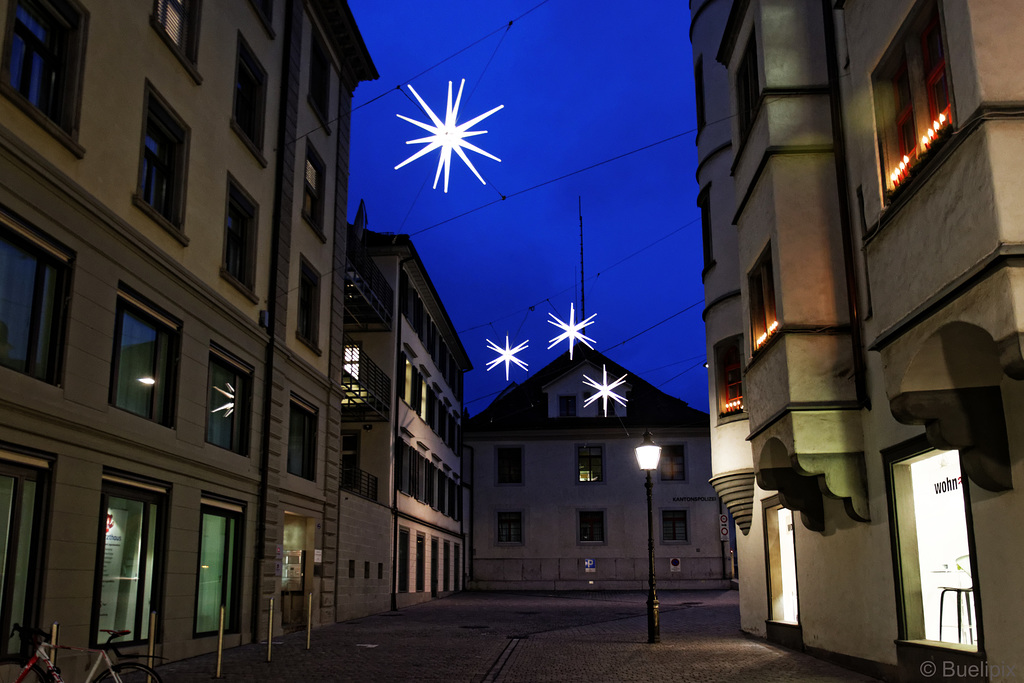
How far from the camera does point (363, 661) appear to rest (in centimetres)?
1510

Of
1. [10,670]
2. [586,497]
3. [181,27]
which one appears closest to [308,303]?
[181,27]

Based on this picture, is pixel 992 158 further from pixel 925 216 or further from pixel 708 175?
pixel 708 175

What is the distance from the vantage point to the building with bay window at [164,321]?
37.3 feet

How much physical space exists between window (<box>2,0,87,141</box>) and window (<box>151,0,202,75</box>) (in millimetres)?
2516

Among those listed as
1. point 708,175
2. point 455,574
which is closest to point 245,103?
point 708,175

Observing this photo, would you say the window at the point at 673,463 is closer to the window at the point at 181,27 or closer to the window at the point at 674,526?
the window at the point at 674,526

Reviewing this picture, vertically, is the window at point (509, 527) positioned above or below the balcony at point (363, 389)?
below

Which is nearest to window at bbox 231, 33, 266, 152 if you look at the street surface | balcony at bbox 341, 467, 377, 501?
the street surface

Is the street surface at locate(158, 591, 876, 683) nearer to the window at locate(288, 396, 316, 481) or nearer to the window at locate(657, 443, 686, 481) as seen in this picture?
the window at locate(288, 396, 316, 481)

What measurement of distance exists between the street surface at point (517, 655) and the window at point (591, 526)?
2753 centimetres

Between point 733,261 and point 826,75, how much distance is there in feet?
21.1

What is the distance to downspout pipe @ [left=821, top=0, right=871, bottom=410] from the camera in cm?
1245

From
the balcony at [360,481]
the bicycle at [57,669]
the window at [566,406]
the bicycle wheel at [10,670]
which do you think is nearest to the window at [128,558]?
the bicycle wheel at [10,670]

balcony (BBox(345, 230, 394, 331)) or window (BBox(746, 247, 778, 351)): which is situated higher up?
balcony (BBox(345, 230, 394, 331))
